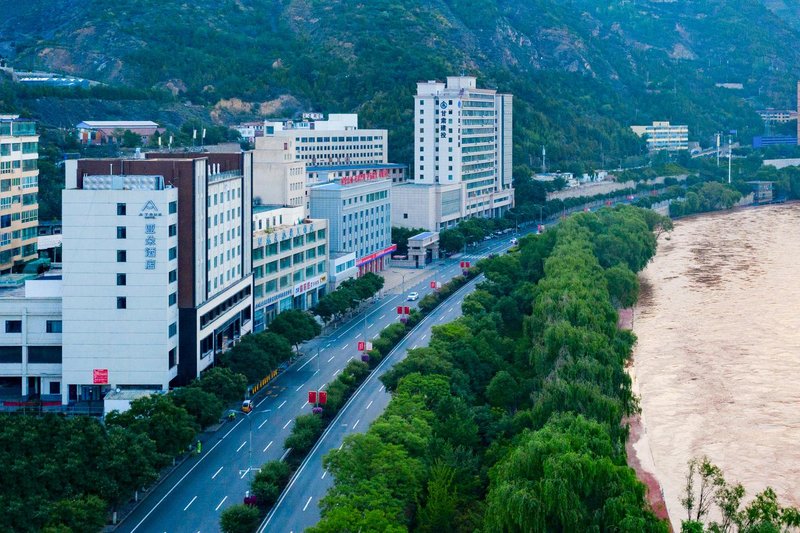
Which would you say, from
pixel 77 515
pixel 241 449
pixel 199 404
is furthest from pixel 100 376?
pixel 77 515

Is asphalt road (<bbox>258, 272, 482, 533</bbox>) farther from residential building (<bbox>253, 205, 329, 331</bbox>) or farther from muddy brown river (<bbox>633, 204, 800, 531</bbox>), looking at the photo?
muddy brown river (<bbox>633, 204, 800, 531</bbox>)

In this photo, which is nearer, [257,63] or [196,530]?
[196,530]

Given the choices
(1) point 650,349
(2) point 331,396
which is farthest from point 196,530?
(1) point 650,349

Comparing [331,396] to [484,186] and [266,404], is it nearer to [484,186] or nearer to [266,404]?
[266,404]

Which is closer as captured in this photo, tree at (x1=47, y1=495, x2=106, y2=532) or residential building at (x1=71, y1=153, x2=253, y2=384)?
tree at (x1=47, y1=495, x2=106, y2=532)

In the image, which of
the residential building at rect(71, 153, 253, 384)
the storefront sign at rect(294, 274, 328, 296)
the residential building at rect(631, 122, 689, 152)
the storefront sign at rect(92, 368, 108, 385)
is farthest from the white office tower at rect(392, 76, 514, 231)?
the residential building at rect(631, 122, 689, 152)
